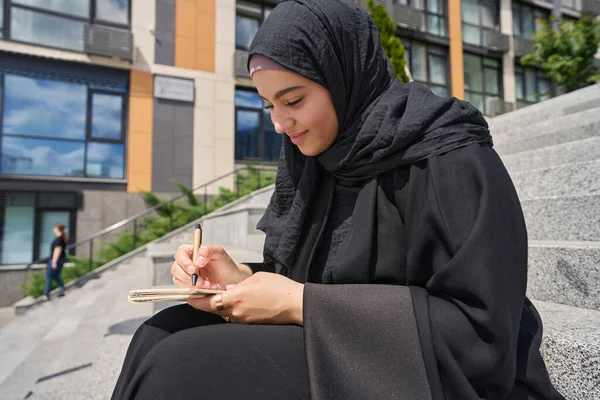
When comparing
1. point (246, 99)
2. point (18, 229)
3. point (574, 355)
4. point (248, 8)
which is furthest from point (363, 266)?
point (248, 8)

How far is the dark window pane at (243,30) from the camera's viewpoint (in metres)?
12.3

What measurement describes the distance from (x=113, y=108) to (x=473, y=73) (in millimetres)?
15429

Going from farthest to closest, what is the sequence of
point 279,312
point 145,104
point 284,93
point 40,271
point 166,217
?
point 145,104
point 166,217
point 40,271
point 284,93
point 279,312

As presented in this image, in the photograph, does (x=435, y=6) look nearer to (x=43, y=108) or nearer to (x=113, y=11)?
(x=113, y=11)

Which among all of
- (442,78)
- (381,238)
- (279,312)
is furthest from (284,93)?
(442,78)

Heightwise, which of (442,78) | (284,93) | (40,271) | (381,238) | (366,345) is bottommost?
(40,271)

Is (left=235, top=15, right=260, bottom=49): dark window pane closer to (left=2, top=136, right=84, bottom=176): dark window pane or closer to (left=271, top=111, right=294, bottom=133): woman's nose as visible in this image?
(left=2, top=136, right=84, bottom=176): dark window pane

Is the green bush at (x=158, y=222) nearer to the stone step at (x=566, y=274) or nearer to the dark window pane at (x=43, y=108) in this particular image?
the dark window pane at (x=43, y=108)

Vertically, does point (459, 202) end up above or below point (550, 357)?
above

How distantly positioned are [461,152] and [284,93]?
0.52m

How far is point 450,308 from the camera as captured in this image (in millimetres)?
744

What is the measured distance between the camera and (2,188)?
942 centimetres

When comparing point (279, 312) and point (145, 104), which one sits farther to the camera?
point (145, 104)

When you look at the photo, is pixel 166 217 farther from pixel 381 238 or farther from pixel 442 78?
pixel 442 78
